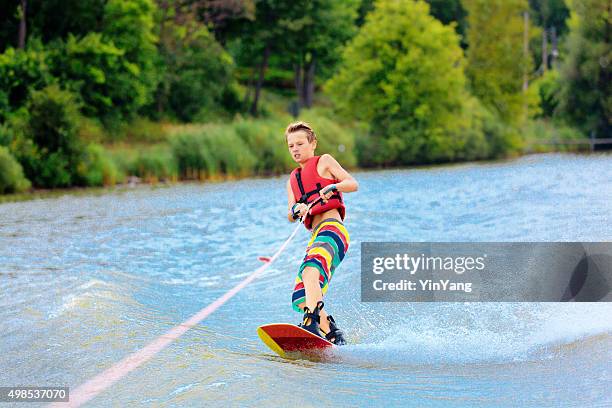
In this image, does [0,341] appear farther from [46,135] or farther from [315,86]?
[315,86]

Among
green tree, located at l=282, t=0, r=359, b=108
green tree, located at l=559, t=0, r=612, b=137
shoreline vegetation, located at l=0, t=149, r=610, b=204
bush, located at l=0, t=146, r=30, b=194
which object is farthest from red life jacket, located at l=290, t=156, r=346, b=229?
green tree, located at l=559, t=0, r=612, b=137

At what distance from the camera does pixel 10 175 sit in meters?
27.8

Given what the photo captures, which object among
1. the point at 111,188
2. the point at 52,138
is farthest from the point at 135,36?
the point at 111,188

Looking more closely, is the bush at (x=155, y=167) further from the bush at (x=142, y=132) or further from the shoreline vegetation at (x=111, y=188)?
the bush at (x=142, y=132)

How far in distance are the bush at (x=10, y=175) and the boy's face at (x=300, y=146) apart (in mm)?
21805

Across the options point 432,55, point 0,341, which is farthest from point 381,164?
point 0,341

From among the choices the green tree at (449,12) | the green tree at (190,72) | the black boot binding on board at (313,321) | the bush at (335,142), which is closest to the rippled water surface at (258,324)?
the black boot binding on board at (313,321)

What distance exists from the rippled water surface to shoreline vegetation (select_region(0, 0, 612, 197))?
13159 mm

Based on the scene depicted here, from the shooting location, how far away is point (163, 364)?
6.86 metres

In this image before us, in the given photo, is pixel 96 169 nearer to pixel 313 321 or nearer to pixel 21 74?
pixel 21 74

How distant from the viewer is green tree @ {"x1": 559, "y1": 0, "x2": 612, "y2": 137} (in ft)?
196

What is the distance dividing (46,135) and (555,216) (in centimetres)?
1764

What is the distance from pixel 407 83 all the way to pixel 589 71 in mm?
14212

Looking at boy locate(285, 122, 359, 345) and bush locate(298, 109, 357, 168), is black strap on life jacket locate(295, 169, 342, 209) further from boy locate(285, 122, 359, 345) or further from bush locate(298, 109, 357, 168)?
bush locate(298, 109, 357, 168)
